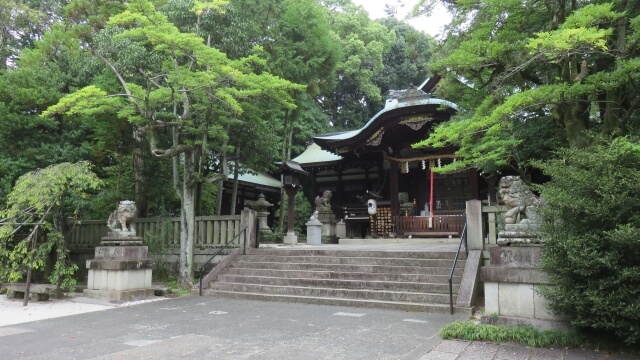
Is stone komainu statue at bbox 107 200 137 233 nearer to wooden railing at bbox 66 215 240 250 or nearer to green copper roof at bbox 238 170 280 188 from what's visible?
wooden railing at bbox 66 215 240 250

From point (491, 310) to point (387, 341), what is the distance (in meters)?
1.67

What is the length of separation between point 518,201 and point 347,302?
374cm

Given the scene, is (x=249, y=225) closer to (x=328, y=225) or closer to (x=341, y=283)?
(x=341, y=283)

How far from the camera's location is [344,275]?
→ 952 centimetres

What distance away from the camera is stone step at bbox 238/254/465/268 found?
927 cm

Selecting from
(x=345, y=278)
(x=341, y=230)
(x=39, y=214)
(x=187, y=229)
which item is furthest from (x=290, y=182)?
(x=39, y=214)

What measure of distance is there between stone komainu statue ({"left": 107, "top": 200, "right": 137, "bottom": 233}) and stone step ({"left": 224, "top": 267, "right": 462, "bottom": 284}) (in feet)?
8.49

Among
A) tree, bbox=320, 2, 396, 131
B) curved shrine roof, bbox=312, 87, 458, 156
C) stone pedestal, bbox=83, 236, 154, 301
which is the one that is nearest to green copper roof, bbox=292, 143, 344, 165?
curved shrine roof, bbox=312, 87, 458, 156

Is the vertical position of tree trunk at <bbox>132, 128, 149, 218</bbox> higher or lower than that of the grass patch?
higher

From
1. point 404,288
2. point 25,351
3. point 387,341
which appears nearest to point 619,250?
point 387,341

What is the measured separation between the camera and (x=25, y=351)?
17.8 ft

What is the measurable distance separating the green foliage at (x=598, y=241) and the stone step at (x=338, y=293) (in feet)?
9.22

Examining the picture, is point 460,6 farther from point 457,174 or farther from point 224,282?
point 457,174

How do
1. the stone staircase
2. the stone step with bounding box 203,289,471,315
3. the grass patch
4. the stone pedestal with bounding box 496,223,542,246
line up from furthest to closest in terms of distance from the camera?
the stone staircase → the stone step with bounding box 203,289,471,315 → the stone pedestal with bounding box 496,223,542,246 → the grass patch
